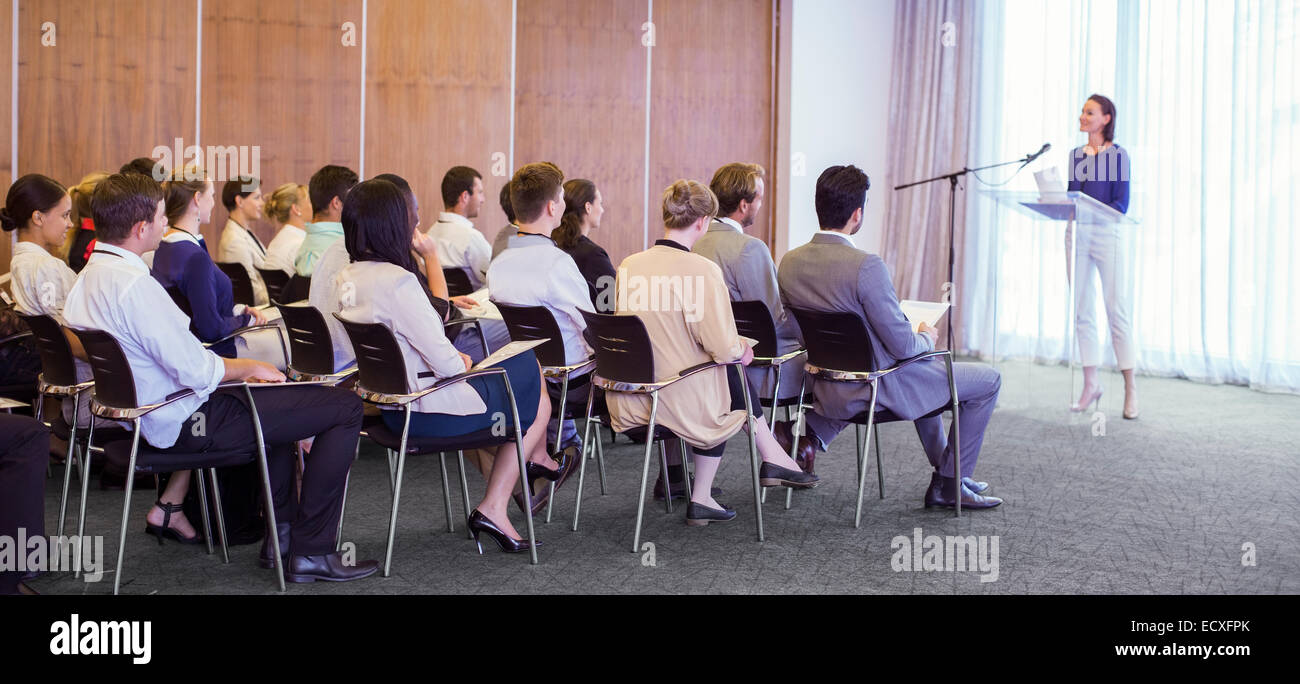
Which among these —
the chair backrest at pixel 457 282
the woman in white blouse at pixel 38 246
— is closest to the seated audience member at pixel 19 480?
the woman in white blouse at pixel 38 246

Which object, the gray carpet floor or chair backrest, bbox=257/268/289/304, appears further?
chair backrest, bbox=257/268/289/304

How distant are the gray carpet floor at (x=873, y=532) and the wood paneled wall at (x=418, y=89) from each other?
11.7ft

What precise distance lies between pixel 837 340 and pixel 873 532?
2.25 ft

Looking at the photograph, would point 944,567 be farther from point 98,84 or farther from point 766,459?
point 98,84

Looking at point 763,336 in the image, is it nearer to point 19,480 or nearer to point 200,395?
point 200,395

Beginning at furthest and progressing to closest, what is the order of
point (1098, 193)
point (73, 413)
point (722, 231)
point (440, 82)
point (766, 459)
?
point (440, 82)
point (1098, 193)
point (722, 231)
point (766, 459)
point (73, 413)

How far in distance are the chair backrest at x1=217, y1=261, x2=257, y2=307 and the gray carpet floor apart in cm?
98

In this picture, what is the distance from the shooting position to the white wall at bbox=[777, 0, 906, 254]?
9109 mm

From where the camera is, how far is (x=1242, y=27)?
6.98 m

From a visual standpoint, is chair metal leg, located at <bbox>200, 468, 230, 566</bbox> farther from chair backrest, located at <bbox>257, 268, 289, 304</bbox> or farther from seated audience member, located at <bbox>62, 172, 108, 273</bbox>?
chair backrest, located at <bbox>257, 268, 289, 304</bbox>

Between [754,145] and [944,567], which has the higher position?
[754,145]

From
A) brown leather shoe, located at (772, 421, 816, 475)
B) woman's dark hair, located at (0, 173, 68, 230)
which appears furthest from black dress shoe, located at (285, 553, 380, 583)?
woman's dark hair, located at (0, 173, 68, 230)
